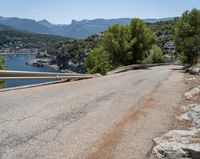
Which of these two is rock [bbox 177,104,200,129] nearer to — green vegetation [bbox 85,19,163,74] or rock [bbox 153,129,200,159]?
rock [bbox 153,129,200,159]

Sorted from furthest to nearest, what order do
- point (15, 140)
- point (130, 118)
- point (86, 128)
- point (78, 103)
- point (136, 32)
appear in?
point (136, 32)
point (78, 103)
point (130, 118)
point (86, 128)
point (15, 140)

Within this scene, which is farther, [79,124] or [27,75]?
[27,75]

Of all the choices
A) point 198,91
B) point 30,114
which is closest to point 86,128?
point 30,114

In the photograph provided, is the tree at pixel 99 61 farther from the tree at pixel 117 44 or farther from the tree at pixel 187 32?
the tree at pixel 187 32

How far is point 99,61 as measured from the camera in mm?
70938

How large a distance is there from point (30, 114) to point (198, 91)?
8273 millimetres

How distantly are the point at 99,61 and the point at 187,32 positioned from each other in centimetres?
2264

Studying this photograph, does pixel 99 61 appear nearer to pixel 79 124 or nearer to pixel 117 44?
pixel 117 44

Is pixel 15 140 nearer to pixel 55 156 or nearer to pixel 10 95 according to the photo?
pixel 55 156

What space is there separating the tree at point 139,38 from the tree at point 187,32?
10.0 m

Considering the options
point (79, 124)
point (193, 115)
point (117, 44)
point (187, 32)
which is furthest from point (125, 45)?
point (79, 124)

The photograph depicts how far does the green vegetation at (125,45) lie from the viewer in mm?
62656

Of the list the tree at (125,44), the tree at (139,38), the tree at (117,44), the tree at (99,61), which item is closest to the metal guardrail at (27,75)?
the tree at (99,61)

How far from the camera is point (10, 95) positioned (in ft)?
39.1
